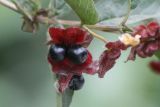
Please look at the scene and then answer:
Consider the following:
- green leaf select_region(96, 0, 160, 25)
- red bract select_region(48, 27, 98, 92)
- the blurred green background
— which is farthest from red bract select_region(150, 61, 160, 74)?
the blurred green background

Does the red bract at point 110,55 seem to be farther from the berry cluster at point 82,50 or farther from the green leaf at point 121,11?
the green leaf at point 121,11

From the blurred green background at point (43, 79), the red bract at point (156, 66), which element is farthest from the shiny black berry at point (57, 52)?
the blurred green background at point (43, 79)

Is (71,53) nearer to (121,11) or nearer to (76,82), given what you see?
(76,82)

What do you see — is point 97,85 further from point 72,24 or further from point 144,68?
point 72,24

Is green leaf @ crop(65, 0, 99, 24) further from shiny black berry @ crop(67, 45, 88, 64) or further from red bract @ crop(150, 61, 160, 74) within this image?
red bract @ crop(150, 61, 160, 74)

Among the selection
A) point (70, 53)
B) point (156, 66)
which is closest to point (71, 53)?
point (70, 53)

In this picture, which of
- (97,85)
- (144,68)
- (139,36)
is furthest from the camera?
(144,68)

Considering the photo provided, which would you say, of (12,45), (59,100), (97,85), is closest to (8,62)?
(12,45)
